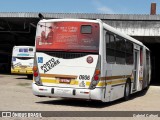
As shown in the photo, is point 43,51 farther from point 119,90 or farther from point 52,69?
point 119,90

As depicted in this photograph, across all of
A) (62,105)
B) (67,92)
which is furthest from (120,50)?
(62,105)

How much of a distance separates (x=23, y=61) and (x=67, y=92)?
1814 cm

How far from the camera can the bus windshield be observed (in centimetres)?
1271

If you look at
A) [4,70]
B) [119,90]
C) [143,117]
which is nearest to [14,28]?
[4,70]

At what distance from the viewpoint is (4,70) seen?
48156 millimetres

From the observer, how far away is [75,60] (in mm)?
12859

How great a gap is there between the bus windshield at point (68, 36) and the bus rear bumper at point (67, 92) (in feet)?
4.23

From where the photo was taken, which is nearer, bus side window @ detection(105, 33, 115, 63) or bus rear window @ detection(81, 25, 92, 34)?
bus rear window @ detection(81, 25, 92, 34)

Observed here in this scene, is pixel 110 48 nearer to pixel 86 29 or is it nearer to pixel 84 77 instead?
pixel 86 29

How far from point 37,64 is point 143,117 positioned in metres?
4.26

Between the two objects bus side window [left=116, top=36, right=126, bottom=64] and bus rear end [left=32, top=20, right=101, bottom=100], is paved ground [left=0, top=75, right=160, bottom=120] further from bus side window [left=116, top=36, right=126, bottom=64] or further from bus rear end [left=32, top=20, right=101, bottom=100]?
bus side window [left=116, top=36, right=126, bottom=64]

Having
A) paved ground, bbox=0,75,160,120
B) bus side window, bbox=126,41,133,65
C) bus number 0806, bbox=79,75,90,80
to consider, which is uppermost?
bus side window, bbox=126,41,133,65

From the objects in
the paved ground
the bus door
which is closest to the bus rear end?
the paved ground

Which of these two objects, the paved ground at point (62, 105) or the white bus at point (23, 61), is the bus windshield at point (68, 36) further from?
the white bus at point (23, 61)
